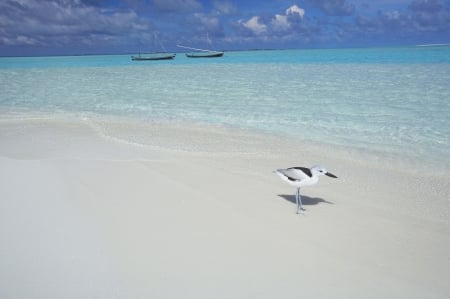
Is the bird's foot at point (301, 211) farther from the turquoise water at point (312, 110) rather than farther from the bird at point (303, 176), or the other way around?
the turquoise water at point (312, 110)

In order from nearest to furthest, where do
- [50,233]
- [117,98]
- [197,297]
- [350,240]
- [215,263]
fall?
[197,297]
[215,263]
[50,233]
[350,240]
[117,98]

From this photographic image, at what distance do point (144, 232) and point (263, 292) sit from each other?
4.70ft

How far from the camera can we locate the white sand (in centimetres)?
313

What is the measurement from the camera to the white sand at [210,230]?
313 centimetres

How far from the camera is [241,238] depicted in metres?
3.92

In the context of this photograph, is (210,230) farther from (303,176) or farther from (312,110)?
(312,110)

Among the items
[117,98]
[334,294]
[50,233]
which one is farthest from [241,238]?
[117,98]

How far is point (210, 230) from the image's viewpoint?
13.3 ft

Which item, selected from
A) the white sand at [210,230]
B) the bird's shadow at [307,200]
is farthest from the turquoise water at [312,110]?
the bird's shadow at [307,200]

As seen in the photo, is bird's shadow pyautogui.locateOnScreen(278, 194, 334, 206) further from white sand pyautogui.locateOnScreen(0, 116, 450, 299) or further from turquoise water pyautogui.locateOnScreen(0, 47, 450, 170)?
turquoise water pyautogui.locateOnScreen(0, 47, 450, 170)

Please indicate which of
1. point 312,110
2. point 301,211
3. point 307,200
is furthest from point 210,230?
point 312,110

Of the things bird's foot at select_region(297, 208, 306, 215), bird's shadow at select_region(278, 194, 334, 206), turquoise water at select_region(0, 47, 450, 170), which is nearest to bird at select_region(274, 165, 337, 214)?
bird's foot at select_region(297, 208, 306, 215)

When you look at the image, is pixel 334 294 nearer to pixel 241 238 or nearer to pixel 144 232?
pixel 241 238

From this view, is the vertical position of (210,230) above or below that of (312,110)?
above
